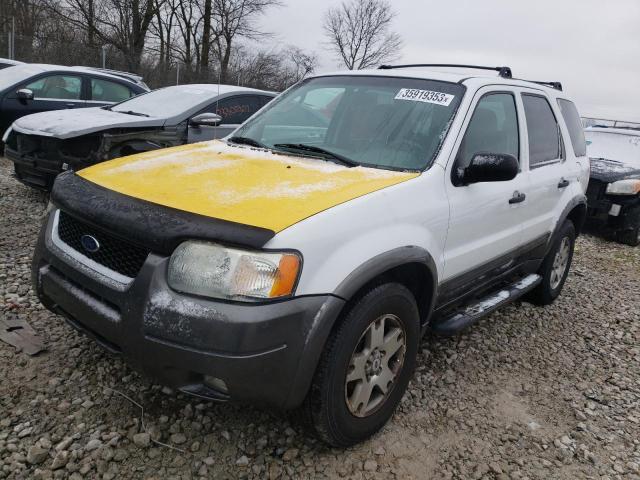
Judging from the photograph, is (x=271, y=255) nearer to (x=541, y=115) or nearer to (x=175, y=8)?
(x=541, y=115)

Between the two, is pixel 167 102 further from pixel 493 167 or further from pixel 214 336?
pixel 214 336

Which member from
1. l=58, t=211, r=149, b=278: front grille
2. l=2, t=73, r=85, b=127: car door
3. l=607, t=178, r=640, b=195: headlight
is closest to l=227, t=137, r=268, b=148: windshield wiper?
l=58, t=211, r=149, b=278: front grille

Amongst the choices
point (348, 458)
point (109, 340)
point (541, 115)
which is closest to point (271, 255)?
point (109, 340)

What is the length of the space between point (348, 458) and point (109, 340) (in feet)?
4.02

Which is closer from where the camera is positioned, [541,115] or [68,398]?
[68,398]

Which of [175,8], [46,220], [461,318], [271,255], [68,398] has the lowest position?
[68,398]

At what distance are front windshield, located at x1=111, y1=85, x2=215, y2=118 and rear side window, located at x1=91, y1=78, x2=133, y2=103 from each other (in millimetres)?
2042

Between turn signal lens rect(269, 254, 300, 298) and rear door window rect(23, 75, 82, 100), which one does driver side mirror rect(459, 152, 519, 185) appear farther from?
rear door window rect(23, 75, 82, 100)

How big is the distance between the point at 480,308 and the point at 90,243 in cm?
232

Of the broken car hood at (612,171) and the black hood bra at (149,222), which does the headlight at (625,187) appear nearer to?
the broken car hood at (612,171)

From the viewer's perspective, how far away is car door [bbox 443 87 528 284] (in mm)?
2803

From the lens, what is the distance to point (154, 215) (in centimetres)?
207

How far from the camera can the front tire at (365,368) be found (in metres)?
2.15

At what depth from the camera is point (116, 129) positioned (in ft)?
17.5
